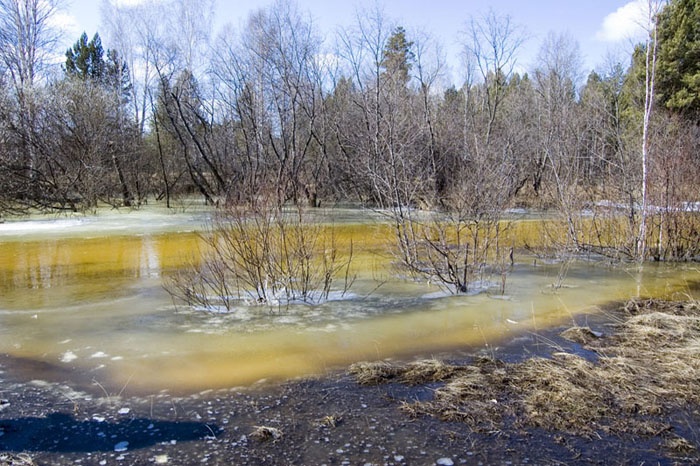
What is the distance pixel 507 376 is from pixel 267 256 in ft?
13.9

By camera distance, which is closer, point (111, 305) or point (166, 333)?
point (166, 333)

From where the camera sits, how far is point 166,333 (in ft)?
23.5

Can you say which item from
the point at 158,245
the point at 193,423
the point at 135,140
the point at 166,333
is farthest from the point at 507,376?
the point at 135,140

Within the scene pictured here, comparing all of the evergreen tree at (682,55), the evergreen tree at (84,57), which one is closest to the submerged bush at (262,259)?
the evergreen tree at (682,55)

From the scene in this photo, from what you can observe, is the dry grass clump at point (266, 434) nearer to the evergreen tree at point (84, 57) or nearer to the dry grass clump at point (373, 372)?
the dry grass clump at point (373, 372)

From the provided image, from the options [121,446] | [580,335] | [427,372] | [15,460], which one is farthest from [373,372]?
[15,460]

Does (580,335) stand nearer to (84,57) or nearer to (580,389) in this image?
(580,389)

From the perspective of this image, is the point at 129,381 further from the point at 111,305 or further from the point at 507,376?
the point at 507,376

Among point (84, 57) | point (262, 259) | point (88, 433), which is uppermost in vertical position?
point (84, 57)

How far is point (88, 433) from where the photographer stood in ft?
14.5

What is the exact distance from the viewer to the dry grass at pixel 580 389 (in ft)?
15.0

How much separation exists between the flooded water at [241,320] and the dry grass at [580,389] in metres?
0.95

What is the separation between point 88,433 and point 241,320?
3.50 meters

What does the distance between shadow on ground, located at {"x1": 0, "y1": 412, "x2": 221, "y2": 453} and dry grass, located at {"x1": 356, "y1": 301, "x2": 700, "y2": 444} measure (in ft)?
6.42
